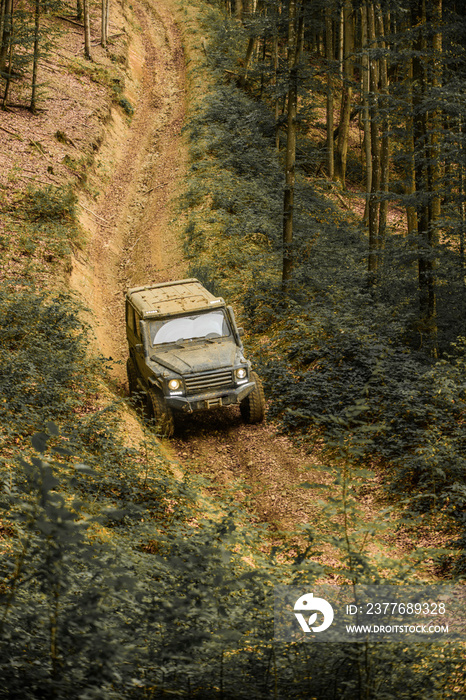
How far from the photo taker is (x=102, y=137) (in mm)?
25812

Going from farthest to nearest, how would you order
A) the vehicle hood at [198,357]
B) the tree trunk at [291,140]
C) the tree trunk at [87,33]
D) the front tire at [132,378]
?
the tree trunk at [87,33] < the tree trunk at [291,140] < the front tire at [132,378] < the vehicle hood at [198,357]

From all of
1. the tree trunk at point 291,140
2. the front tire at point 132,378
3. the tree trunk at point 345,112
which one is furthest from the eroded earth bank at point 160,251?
the tree trunk at point 345,112

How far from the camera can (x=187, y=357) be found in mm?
10227

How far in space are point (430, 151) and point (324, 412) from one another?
22.9ft

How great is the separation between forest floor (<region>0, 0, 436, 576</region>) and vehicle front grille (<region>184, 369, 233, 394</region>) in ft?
3.47

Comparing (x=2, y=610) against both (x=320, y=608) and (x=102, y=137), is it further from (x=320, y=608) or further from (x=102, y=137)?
(x=102, y=137)

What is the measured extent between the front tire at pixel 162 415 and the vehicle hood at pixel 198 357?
61 centimetres

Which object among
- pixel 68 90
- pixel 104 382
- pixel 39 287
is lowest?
pixel 104 382

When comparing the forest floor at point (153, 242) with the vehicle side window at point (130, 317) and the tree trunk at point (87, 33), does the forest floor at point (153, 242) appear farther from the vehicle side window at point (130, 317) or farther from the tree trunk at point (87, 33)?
the vehicle side window at point (130, 317)

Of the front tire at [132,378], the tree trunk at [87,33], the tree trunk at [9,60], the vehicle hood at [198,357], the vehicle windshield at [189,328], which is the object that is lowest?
the front tire at [132,378]

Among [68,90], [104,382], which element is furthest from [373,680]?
[68,90]

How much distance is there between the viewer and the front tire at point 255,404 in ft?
34.1

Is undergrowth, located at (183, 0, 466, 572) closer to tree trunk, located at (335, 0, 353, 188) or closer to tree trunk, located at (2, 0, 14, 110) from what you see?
tree trunk, located at (335, 0, 353, 188)

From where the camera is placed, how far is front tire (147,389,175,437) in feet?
32.2
